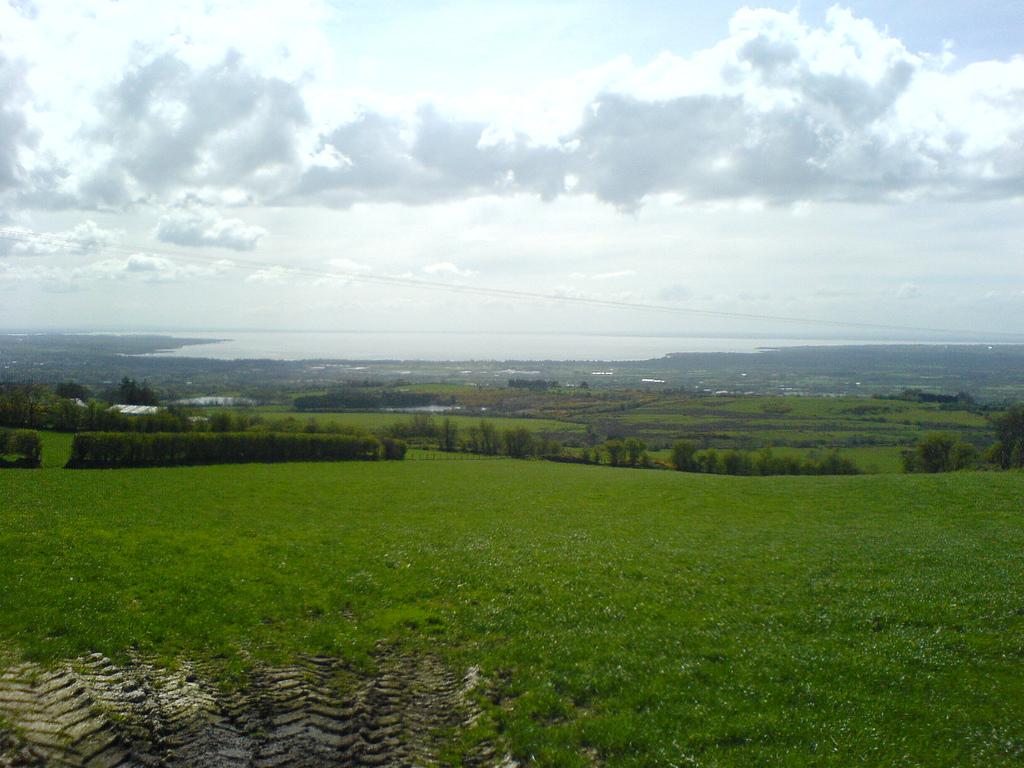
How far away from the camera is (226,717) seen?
7.66m

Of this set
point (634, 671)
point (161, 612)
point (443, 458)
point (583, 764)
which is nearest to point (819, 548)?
point (634, 671)

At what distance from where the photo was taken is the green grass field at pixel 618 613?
7.57m

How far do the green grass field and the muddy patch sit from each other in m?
0.76

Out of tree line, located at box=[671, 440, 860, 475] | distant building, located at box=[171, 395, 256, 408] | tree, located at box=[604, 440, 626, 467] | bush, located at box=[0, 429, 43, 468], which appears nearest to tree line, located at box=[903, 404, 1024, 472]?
tree line, located at box=[671, 440, 860, 475]

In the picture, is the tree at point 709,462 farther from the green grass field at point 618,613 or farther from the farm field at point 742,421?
the green grass field at point 618,613

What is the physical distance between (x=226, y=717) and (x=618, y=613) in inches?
290

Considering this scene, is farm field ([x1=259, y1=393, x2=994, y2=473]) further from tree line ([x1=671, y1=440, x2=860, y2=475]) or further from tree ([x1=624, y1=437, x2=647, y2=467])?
tree ([x1=624, y1=437, x2=647, y2=467])

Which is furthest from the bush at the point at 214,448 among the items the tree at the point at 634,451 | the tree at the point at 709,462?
the tree at the point at 709,462

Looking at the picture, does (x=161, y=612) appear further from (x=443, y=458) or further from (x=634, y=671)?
(x=443, y=458)

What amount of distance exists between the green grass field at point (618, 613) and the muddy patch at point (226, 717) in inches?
30.1

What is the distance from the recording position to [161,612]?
34.9 ft

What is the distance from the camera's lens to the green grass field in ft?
24.8

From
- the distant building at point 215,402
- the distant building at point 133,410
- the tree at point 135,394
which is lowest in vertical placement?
the distant building at point 215,402

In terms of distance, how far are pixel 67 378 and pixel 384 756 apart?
92.3 m
